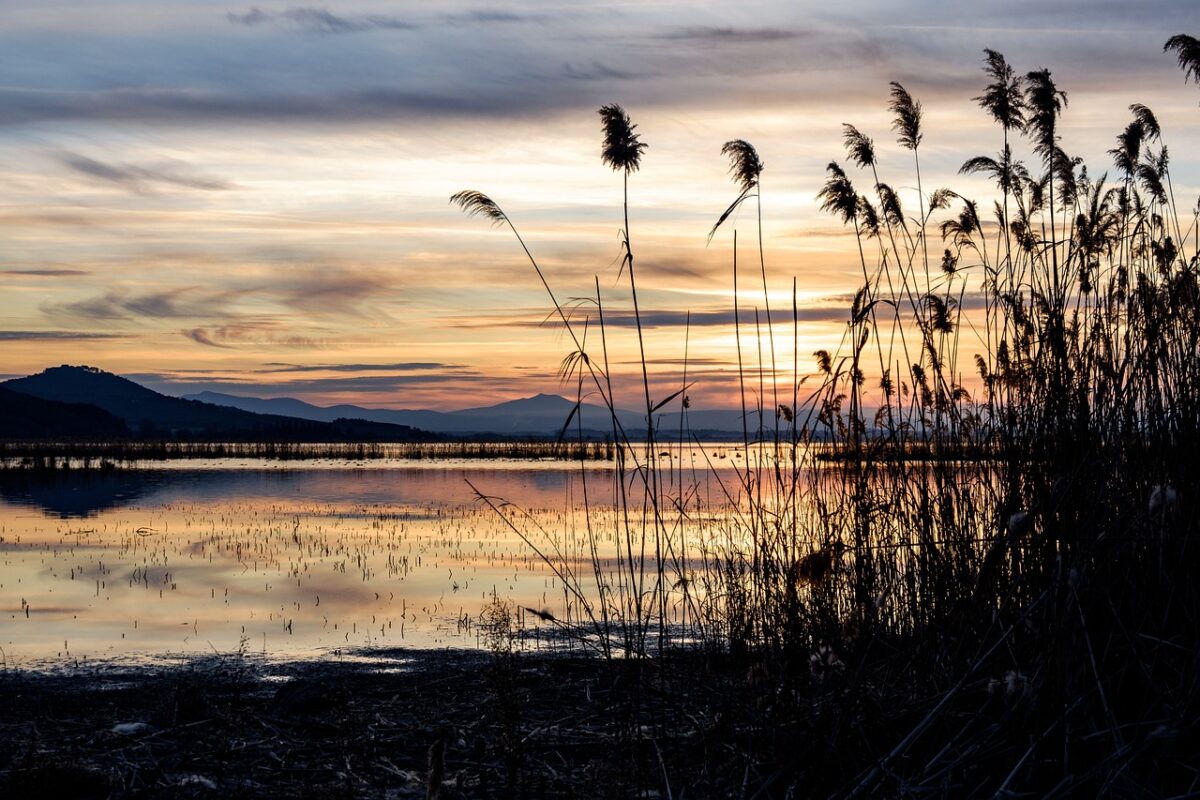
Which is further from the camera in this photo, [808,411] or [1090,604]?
[808,411]

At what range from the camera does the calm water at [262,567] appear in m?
10.3

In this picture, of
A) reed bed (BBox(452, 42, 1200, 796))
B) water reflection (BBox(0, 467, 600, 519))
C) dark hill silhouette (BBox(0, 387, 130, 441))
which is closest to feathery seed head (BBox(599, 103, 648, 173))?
reed bed (BBox(452, 42, 1200, 796))

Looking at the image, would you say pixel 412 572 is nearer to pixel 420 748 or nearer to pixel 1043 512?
pixel 420 748

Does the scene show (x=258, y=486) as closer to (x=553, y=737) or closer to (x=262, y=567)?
(x=262, y=567)

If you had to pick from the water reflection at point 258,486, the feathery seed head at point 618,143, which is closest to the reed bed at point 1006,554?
the feathery seed head at point 618,143

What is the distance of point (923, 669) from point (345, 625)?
7651 mm

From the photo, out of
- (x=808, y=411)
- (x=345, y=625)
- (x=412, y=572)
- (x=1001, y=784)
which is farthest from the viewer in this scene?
(x=412, y=572)

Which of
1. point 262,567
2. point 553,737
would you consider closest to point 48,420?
point 262,567

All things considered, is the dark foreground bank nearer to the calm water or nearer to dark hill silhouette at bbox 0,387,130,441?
the calm water

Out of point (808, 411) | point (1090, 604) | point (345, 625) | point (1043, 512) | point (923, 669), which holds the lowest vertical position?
point (345, 625)

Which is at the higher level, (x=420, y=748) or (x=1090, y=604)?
(x=1090, y=604)

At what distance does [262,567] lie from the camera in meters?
15.2

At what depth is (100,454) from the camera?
5603cm

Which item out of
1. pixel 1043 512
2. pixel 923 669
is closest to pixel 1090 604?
pixel 1043 512
